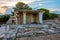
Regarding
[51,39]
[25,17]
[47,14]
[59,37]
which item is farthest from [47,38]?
[47,14]

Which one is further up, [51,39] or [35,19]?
[51,39]

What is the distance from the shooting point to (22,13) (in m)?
21.8

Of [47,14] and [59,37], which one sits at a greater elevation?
[59,37]

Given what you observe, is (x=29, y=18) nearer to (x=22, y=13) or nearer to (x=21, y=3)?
(x=22, y=13)

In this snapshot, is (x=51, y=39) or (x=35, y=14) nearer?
(x=51, y=39)

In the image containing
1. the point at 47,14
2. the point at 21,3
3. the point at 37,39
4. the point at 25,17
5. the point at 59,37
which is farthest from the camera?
the point at 21,3

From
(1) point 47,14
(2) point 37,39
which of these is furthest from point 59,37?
(1) point 47,14

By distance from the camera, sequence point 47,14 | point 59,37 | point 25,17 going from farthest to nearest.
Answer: point 47,14 < point 25,17 < point 59,37

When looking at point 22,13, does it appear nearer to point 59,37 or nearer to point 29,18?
point 29,18

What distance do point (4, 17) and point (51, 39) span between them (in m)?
38.5

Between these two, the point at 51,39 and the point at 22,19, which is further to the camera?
the point at 22,19

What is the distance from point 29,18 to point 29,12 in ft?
3.18

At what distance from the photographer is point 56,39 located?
2646 millimetres

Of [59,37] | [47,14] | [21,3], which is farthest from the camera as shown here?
[21,3]
